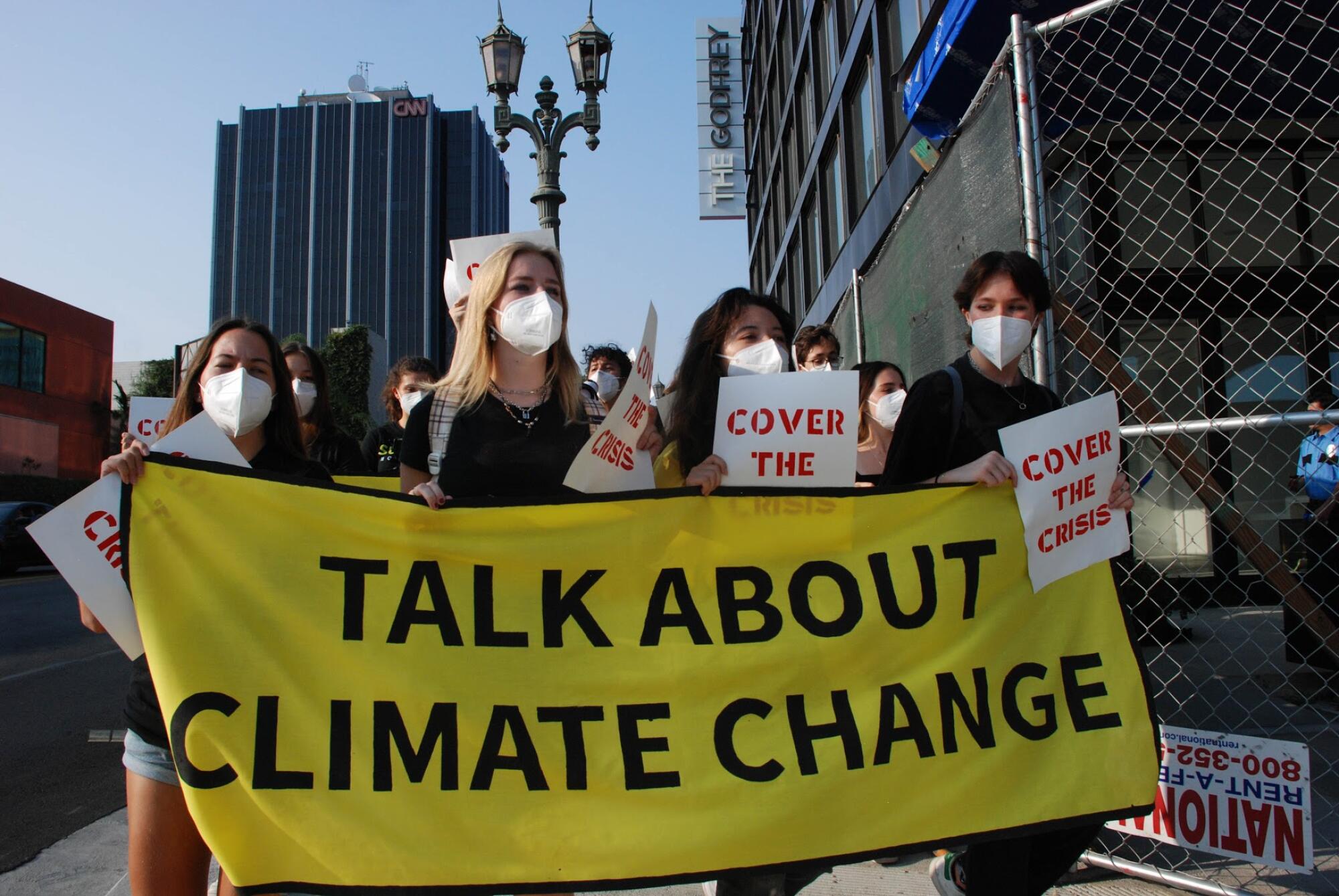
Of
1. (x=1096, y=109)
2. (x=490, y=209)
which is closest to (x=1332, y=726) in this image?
(x=1096, y=109)

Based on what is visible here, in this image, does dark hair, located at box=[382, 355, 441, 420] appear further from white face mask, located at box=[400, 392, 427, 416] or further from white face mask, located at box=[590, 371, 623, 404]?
white face mask, located at box=[590, 371, 623, 404]

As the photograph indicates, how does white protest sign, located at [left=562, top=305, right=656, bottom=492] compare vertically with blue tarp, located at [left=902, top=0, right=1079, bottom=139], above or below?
below

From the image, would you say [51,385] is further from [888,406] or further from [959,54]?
[888,406]

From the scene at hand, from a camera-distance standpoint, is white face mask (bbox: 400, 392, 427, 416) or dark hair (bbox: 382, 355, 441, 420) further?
dark hair (bbox: 382, 355, 441, 420)

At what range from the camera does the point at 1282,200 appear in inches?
347

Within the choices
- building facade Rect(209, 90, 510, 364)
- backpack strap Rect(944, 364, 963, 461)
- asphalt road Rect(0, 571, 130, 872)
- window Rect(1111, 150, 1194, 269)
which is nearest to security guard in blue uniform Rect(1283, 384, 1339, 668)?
window Rect(1111, 150, 1194, 269)

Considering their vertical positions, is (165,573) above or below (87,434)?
below

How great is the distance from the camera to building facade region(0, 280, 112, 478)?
2936 cm

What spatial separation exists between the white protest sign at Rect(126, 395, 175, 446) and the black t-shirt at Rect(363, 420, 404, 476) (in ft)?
5.77

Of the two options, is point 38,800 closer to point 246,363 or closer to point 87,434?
point 246,363

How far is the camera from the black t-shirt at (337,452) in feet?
13.5

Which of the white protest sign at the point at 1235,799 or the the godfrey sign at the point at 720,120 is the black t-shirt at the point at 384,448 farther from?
the the godfrey sign at the point at 720,120

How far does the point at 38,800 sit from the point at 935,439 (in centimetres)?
452

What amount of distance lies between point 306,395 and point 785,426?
2.63m
